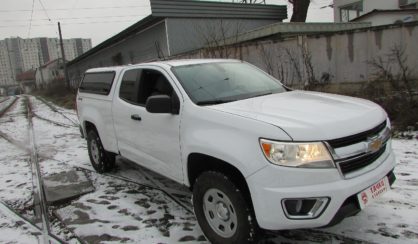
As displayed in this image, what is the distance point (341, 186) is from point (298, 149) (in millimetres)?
421

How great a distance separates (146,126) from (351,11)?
2662 cm

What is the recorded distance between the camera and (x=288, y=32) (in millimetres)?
13445

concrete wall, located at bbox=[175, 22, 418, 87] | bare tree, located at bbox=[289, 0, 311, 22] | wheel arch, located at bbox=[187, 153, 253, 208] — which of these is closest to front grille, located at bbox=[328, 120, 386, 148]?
wheel arch, located at bbox=[187, 153, 253, 208]

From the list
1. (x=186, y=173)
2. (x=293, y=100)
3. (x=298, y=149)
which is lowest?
(x=186, y=173)

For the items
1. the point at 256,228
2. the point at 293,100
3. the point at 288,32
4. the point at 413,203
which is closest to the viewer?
the point at 256,228

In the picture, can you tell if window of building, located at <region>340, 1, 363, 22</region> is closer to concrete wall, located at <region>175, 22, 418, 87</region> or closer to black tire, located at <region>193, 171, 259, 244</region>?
concrete wall, located at <region>175, 22, 418, 87</region>

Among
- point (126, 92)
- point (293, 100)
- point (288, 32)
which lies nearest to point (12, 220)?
point (126, 92)

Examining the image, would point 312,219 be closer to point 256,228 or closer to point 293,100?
point 256,228

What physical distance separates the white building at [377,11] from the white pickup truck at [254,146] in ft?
54.7

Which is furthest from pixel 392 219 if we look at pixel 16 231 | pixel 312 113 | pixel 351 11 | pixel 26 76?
pixel 26 76

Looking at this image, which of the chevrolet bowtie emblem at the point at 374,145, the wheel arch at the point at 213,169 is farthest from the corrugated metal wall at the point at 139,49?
the chevrolet bowtie emblem at the point at 374,145

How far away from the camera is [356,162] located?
9.94 feet

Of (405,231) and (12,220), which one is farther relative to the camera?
(12,220)

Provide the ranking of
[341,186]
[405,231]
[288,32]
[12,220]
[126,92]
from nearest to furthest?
[341,186], [405,231], [12,220], [126,92], [288,32]
